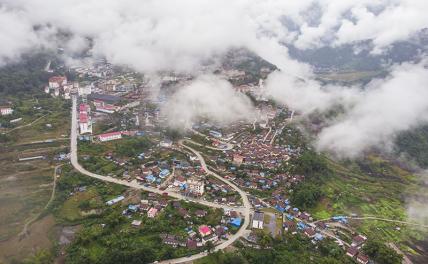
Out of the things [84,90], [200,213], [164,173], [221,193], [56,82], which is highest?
[56,82]

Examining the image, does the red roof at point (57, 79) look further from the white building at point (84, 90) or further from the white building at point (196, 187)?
the white building at point (196, 187)

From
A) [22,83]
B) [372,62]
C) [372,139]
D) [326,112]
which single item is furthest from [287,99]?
[372,62]

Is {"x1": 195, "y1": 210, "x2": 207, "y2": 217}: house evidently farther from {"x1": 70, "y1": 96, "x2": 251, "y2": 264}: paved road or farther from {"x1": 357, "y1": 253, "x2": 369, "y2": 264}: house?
{"x1": 357, "y1": 253, "x2": 369, "y2": 264}: house

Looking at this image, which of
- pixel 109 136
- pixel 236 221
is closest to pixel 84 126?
pixel 109 136

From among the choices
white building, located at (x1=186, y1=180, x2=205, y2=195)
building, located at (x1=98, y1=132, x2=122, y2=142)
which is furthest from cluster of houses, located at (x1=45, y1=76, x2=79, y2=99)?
white building, located at (x1=186, y1=180, x2=205, y2=195)

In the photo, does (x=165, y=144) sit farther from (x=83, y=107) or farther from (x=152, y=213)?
(x=83, y=107)

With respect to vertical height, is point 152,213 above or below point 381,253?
above

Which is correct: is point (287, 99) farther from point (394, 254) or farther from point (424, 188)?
point (394, 254)
